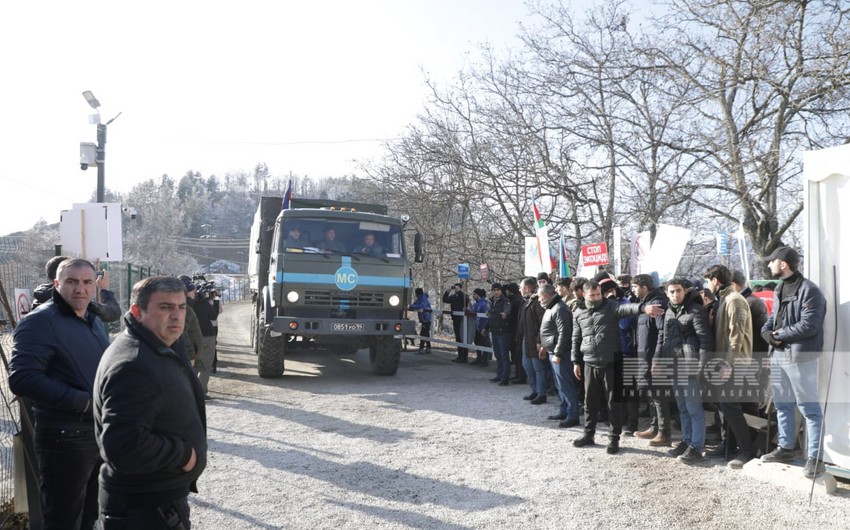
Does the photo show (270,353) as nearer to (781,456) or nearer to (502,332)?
(502,332)

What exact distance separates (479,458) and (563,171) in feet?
36.8

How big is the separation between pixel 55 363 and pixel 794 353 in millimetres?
5440

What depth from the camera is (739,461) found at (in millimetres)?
5629

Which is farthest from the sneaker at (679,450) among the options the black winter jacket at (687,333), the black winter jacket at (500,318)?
the black winter jacket at (500,318)

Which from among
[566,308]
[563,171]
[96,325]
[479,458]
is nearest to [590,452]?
[479,458]

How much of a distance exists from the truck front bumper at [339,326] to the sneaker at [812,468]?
21.2 ft

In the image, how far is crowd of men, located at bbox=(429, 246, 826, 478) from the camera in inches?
200

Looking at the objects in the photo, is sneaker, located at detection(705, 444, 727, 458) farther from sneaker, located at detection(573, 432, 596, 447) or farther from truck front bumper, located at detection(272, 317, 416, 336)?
truck front bumper, located at detection(272, 317, 416, 336)

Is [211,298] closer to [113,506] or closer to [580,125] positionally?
[113,506]

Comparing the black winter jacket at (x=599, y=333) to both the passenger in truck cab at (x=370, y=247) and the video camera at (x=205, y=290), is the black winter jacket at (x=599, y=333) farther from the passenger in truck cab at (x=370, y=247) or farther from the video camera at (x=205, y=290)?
the video camera at (x=205, y=290)

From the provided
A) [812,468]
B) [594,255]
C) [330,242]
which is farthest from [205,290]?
[812,468]

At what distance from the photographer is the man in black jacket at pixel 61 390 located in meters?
3.18

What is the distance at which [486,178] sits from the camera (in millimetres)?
17469

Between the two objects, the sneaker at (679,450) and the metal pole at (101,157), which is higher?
the metal pole at (101,157)
